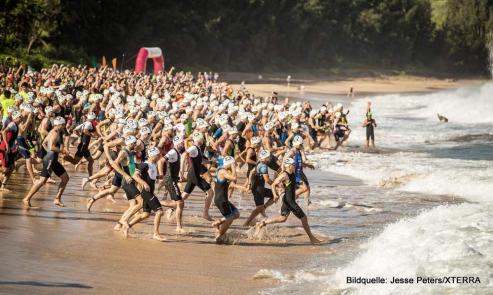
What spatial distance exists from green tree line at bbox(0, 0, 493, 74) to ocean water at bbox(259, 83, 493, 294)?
22.5 m

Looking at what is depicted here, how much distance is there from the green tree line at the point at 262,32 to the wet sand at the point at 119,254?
3001cm

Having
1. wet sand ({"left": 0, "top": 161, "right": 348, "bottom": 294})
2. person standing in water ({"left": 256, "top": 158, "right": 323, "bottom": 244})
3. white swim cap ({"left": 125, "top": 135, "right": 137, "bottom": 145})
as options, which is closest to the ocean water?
wet sand ({"left": 0, "top": 161, "right": 348, "bottom": 294})

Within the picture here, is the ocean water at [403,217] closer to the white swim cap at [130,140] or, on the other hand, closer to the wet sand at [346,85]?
the white swim cap at [130,140]

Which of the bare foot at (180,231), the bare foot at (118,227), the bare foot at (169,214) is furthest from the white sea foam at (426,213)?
the bare foot at (118,227)

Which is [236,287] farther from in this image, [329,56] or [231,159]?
[329,56]

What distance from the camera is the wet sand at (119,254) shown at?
1135 cm

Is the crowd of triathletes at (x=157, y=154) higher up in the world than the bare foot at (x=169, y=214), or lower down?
higher up

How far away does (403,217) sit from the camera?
1781cm

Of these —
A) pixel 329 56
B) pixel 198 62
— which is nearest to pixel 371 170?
pixel 198 62

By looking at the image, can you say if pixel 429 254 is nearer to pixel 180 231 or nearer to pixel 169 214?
pixel 180 231

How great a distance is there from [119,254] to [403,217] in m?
7.03

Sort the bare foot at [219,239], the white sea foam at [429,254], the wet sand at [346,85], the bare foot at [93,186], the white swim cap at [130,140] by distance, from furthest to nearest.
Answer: the wet sand at [346,85] < the bare foot at [93,186] < the bare foot at [219,239] < the white swim cap at [130,140] < the white sea foam at [429,254]

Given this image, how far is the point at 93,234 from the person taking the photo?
14195 mm

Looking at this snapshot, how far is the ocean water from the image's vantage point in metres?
12.1
